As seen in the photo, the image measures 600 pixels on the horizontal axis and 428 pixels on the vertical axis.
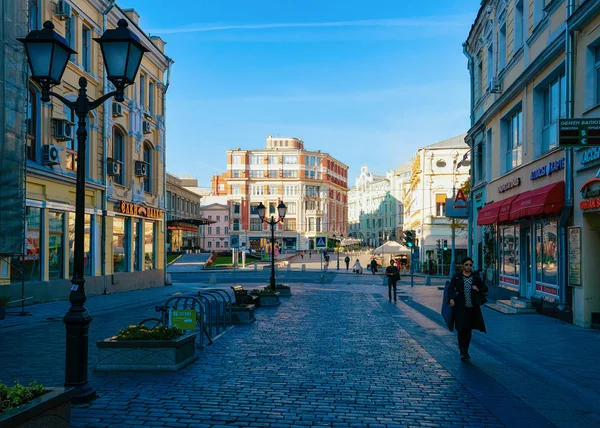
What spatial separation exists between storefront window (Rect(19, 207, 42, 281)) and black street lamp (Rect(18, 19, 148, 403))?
1343cm

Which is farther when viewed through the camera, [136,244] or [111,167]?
[136,244]

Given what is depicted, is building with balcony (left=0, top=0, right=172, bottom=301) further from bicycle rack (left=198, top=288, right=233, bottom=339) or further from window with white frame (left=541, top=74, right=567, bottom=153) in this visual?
window with white frame (left=541, top=74, right=567, bottom=153)

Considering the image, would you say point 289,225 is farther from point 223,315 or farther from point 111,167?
point 223,315

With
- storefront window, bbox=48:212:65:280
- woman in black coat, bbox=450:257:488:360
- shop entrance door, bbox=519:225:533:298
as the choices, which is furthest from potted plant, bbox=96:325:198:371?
storefront window, bbox=48:212:65:280

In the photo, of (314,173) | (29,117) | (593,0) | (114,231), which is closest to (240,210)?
(314,173)

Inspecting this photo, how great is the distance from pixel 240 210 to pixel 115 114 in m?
80.4

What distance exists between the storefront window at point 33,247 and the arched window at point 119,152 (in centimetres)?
721

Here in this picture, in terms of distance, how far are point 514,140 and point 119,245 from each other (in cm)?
1792

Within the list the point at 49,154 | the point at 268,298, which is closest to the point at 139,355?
the point at 268,298

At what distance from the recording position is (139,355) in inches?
331

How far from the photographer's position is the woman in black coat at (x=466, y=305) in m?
9.53

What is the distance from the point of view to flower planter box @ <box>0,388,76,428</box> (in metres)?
4.02

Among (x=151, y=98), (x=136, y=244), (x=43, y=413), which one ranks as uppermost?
(x=151, y=98)

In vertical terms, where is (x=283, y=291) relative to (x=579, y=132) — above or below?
below
